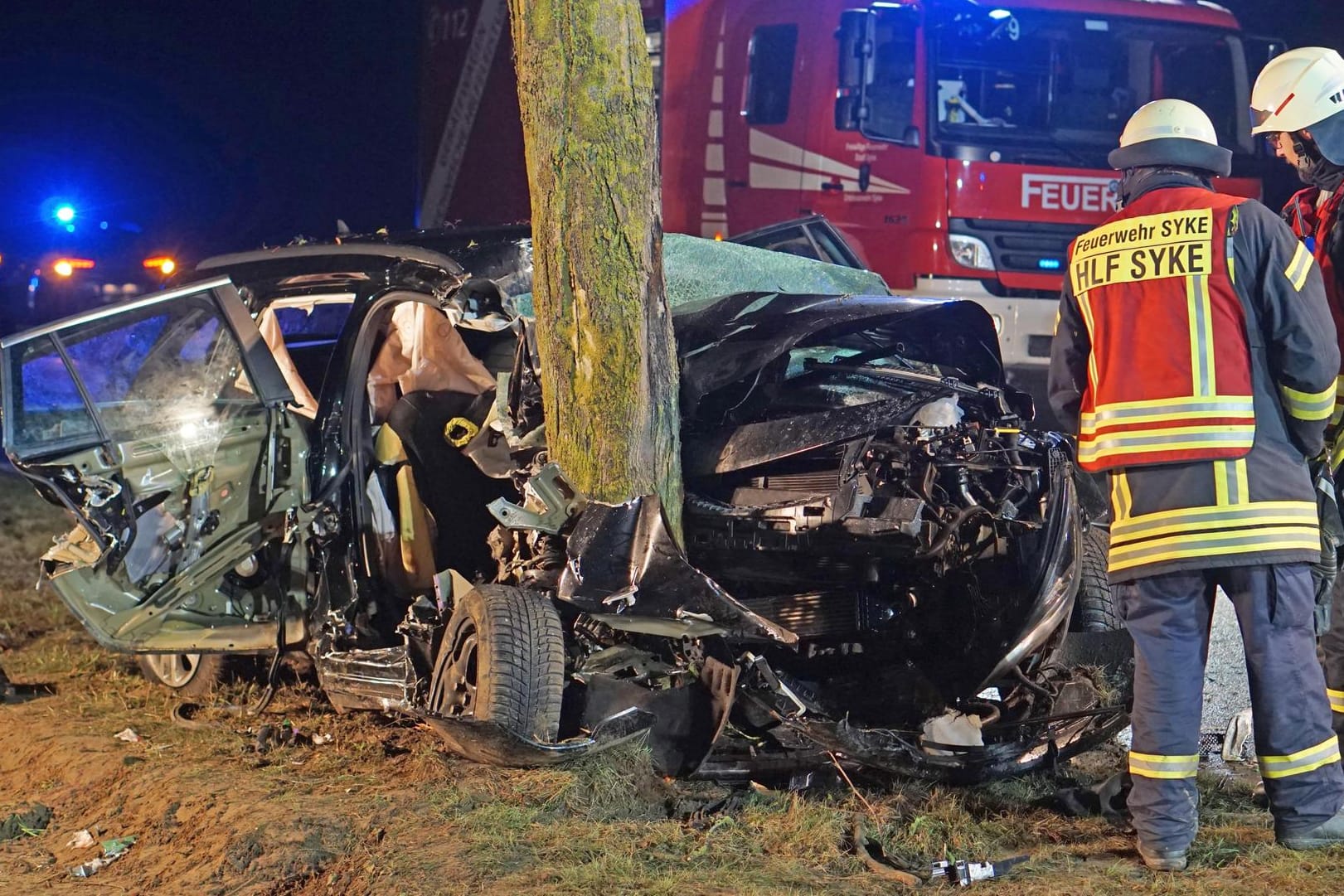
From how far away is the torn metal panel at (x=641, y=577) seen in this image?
3543 millimetres

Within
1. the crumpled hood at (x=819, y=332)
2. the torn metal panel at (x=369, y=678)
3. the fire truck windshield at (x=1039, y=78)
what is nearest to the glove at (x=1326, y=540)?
the crumpled hood at (x=819, y=332)

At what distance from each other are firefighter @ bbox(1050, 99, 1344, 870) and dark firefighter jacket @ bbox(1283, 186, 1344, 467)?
28cm

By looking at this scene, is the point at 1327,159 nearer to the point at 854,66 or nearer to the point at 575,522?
the point at 575,522

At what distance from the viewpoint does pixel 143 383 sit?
15.5 feet

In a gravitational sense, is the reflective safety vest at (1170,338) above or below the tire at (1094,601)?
above

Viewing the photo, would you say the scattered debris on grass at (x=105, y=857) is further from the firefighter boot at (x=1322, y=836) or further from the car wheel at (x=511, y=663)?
the firefighter boot at (x=1322, y=836)

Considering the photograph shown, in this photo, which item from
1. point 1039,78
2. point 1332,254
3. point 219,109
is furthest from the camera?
point 219,109

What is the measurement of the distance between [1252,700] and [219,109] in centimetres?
2598

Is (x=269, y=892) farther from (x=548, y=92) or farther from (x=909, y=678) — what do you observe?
(x=548, y=92)

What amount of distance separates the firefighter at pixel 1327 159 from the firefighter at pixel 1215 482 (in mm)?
358

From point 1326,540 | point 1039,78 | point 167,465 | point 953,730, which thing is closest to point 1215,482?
point 1326,540

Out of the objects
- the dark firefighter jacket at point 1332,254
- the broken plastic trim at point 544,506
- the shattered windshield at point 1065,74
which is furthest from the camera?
the shattered windshield at point 1065,74

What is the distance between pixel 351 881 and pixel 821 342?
1977mm

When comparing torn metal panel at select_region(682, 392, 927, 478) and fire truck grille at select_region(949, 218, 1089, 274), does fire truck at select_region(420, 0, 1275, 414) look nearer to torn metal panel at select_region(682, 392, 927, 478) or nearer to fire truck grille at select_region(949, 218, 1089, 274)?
fire truck grille at select_region(949, 218, 1089, 274)
